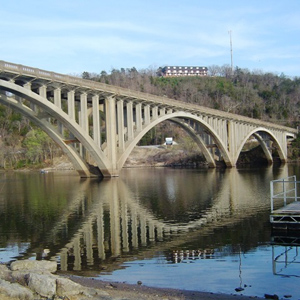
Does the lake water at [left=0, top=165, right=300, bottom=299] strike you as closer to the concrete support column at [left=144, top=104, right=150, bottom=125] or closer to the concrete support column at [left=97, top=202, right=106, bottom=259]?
the concrete support column at [left=97, top=202, right=106, bottom=259]

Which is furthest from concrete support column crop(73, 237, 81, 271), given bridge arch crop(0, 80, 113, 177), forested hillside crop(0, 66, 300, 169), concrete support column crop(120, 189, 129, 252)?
forested hillside crop(0, 66, 300, 169)

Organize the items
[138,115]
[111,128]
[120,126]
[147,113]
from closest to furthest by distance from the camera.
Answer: [111,128] < [120,126] < [138,115] < [147,113]

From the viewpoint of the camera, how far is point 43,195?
3984 centimetres

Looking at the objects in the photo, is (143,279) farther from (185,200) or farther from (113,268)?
(185,200)

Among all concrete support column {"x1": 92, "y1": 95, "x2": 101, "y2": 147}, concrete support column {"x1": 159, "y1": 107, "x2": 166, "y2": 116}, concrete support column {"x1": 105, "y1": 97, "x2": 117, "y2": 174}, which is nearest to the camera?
concrete support column {"x1": 92, "y1": 95, "x2": 101, "y2": 147}

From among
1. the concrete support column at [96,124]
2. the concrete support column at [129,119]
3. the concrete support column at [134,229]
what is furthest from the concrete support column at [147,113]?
the concrete support column at [134,229]

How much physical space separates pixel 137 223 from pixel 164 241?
5.09 meters

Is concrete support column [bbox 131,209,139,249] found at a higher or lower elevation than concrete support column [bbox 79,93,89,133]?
lower

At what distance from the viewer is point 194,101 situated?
139000 mm

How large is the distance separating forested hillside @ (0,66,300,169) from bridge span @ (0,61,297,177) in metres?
32.4

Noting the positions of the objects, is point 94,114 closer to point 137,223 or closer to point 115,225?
point 137,223

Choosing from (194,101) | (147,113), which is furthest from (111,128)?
(194,101)

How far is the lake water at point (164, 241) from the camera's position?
14.3 metres

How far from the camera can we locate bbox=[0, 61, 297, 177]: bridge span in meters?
43.0
